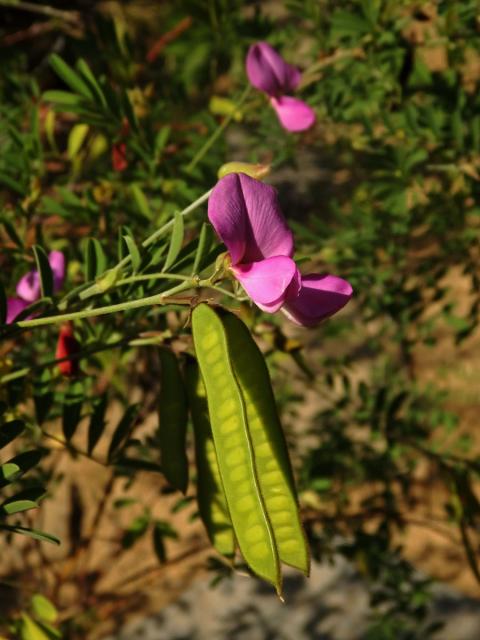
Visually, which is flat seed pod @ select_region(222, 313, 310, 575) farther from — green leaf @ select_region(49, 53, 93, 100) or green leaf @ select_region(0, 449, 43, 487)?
green leaf @ select_region(49, 53, 93, 100)

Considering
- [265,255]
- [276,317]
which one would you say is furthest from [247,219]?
[276,317]

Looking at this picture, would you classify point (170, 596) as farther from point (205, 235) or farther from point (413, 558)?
point (205, 235)

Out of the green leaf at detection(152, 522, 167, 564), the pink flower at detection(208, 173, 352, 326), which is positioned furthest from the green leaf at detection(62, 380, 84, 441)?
the green leaf at detection(152, 522, 167, 564)

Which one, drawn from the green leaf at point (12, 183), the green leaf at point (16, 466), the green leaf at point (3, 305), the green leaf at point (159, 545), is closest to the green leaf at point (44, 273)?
the green leaf at point (3, 305)

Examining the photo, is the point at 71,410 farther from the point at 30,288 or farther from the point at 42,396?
the point at 30,288

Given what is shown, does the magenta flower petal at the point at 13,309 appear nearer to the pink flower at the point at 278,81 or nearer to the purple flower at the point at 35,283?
the purple flower at the point at 35,283

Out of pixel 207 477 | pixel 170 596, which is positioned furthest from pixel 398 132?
pixel 170 596
